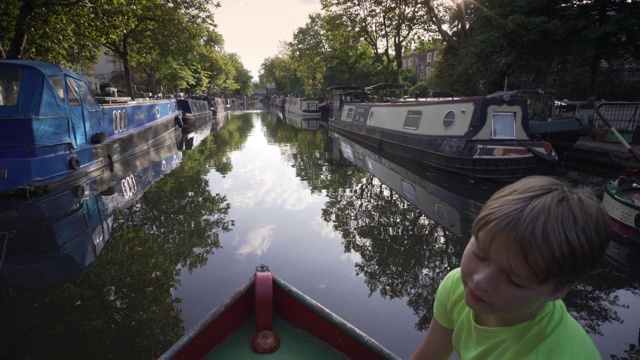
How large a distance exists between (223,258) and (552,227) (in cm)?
554

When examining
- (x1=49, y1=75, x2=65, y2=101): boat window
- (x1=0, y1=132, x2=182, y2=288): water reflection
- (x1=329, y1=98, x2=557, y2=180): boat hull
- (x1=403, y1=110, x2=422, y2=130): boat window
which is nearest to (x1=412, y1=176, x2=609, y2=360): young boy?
(x1=0, y1=132, x2=182, y2=288): water reflection

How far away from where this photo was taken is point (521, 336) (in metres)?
1.09

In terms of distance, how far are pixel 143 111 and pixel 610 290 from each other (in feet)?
56.3

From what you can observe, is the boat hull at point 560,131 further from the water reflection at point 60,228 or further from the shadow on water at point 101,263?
the water reflection at point 60,228

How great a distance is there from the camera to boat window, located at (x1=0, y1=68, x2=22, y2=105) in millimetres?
7707

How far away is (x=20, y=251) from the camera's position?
5.71 metres

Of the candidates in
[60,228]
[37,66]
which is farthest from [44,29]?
[60,228]

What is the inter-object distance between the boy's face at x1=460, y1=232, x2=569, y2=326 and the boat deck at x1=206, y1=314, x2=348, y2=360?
2.01m

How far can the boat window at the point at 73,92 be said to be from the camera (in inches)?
356

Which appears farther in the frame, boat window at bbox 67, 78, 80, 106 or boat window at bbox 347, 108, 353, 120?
boat window at bbox 347, 108, 353, 120

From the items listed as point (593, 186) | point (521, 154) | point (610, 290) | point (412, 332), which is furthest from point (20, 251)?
point (593, 186)

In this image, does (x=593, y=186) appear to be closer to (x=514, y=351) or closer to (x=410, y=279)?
(x=410, y=279)

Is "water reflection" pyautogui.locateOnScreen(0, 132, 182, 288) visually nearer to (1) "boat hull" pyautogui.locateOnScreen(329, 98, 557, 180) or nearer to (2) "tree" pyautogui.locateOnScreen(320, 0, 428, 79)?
(1) "boat hull" pyautogui.locateOnScreen(329, 98, 557, 180)

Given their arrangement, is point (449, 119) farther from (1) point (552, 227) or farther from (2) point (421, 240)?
(1) point (552, 227)
